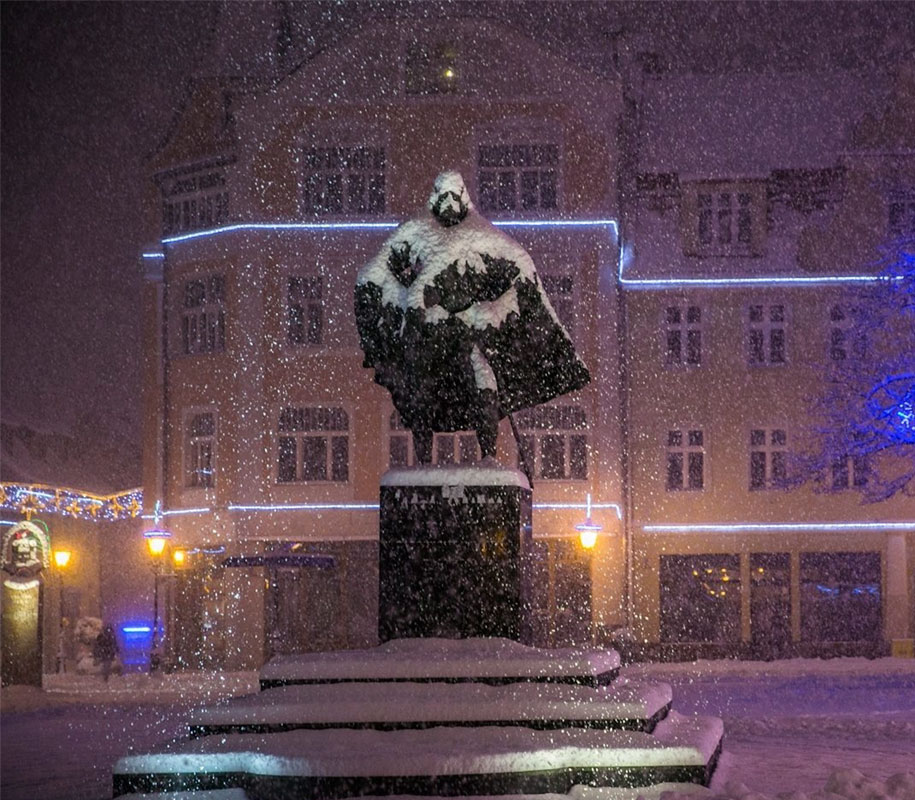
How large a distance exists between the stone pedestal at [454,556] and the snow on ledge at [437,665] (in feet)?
1.41

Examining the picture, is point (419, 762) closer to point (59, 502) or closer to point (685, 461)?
point (59, 502)

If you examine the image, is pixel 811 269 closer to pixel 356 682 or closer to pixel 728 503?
pixel 728 503

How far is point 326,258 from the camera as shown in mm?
32844

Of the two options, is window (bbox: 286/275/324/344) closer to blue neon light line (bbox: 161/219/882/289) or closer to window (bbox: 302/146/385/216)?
blue neon light line (bbox: 161/219/882/289)

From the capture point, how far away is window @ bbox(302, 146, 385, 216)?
3278 centimetres

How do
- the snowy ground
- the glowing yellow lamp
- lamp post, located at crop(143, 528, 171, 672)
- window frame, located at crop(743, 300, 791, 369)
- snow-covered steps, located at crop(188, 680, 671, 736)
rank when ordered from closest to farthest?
snow-covered steps, located at crop(188, 680, 671, 736)
the snowy ground
lamp post, located at crop(143, 528, 171, 672)
the glowing yellow lamp
window frame, located at crop(743, 300, 791, 369)

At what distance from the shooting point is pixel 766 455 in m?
33.4

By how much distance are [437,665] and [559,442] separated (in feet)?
77.1

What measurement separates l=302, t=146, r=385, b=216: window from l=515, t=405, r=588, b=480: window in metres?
5.94

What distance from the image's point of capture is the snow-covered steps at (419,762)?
25.2 feet

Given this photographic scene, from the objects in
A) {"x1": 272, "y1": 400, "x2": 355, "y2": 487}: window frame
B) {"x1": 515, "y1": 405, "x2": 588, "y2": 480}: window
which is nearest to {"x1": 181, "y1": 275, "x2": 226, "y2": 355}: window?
{"x1": 272, "y1": 400, "x2": 355, "y2": 487}: window frame

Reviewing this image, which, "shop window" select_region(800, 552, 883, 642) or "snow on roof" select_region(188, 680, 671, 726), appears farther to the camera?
"shop window" select_region(800, 552, 883, 642)

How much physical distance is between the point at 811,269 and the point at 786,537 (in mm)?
6071

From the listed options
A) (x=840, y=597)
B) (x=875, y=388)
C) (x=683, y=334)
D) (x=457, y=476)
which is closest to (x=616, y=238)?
(x=683, y=334)
